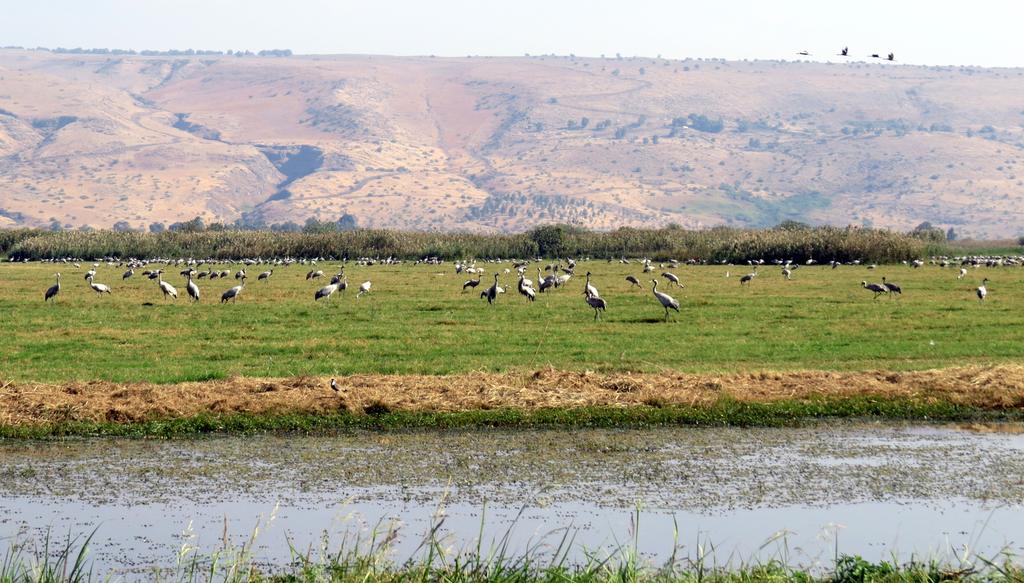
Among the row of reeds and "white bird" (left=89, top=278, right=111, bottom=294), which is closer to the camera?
"white bird" (left=89, top=278, right=111, bottom=294)

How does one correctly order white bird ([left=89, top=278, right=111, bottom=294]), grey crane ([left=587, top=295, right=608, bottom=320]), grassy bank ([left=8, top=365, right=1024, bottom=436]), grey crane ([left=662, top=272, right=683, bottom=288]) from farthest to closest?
1. grey crane ([left=662, top=272, right=683, bottom=288])
2. white bird ([left=89, top=278, right=111, bottom=294])
3. grey crane ([left=587, top=295, right=608, bottom=320])
4. grassy bank ([left=8, top=365, right=1024, bottom=436])

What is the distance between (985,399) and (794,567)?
1043 centimetres

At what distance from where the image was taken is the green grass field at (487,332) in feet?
81.6

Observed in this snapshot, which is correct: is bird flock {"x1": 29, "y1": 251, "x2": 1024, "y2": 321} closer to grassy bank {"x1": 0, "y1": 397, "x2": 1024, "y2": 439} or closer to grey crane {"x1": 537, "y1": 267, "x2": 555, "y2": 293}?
grey crane {"x1": 537, "y1": 267, "x2": 555, "y2": 293}

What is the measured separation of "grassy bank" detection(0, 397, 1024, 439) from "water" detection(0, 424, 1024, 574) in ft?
1.63

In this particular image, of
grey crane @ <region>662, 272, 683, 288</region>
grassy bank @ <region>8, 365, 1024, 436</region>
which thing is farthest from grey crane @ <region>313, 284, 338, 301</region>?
grassy bank @ <region>8, 365, 1024, 436</region>

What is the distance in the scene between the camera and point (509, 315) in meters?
35.5

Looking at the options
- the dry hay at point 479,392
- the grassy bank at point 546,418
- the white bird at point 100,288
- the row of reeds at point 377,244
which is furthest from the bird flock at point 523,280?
the grassy bank at point 546,418

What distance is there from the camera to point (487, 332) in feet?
100

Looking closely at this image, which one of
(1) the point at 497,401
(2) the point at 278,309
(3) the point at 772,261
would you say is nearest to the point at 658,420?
(1) the point at 497,401

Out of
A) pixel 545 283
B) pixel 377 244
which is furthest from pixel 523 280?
pixel 377 244

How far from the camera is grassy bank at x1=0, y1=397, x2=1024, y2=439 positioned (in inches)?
719

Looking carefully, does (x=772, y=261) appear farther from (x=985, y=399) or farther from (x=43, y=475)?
(x=43, y=475)

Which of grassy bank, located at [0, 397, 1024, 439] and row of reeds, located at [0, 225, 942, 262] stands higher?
grassy bank, located at [0, 397, 1024, 439]
